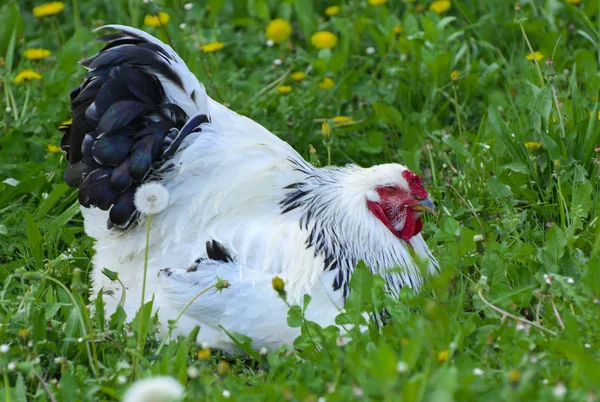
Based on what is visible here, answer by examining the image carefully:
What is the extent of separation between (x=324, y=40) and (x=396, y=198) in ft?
9.22

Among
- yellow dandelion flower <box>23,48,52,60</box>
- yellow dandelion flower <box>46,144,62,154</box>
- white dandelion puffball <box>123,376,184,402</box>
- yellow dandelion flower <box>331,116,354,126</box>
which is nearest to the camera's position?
white dandelion puffball <box>123,376,184,402</box>

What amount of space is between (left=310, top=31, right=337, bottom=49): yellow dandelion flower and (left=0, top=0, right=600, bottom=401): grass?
0.31ft

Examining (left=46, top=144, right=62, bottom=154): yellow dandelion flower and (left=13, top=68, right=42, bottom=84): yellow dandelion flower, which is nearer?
(left=46, top=144, right=62, bottom=154): yellow dandelion flower

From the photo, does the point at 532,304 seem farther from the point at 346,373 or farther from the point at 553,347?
the point at 346,373

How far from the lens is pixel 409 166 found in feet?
17.1

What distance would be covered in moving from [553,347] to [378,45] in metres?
3.71

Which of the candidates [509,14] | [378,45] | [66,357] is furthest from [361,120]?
[66,357]

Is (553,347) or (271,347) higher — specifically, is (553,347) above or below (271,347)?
above

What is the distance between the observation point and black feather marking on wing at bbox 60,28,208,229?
4078 mm

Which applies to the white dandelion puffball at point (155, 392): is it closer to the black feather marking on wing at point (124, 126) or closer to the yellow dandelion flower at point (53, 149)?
the black feather marking on wing at point (124, 126)

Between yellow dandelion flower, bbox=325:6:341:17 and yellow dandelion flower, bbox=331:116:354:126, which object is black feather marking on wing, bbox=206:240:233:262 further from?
yellow dandelion flower, bbox=325:6:341:17

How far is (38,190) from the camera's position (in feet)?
16.8

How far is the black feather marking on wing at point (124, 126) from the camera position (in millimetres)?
4078

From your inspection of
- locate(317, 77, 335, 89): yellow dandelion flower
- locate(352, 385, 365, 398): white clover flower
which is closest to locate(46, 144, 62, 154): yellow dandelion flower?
locate(317, 77, 335, 89): yellow dandelion flower
